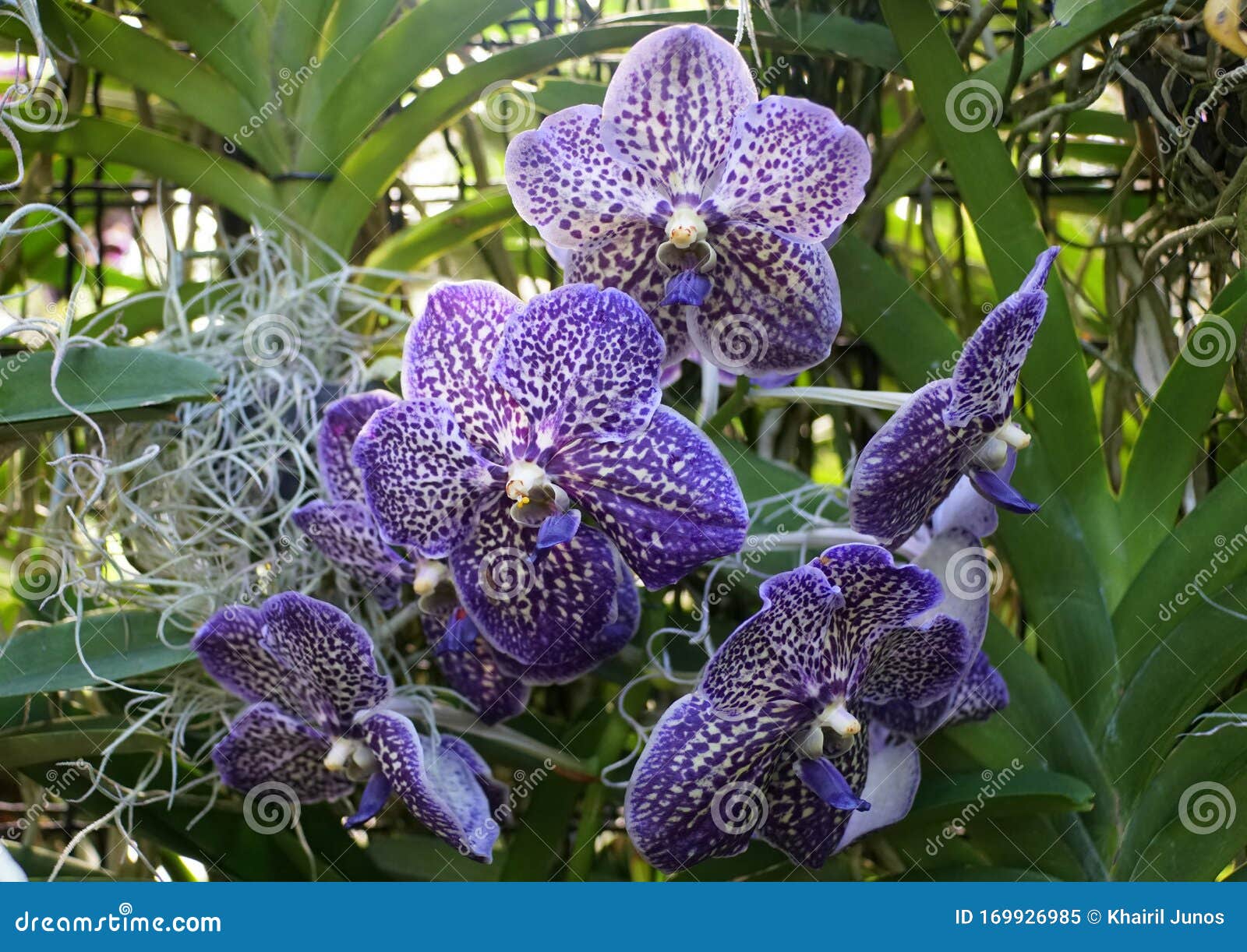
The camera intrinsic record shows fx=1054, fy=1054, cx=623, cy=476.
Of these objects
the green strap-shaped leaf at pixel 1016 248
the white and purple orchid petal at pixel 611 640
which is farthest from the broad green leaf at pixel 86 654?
the green strap-shaped leaf at pixel 1016 248

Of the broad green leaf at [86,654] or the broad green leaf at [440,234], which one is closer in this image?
the broad green leaf at [86,654]

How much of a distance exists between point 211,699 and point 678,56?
0.57 m

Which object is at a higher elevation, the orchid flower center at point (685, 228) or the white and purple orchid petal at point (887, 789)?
Answer: the orchid flower center at point (685, 228)

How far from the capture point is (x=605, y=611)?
0.64 meters

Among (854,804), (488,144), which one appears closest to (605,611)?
(854,804)

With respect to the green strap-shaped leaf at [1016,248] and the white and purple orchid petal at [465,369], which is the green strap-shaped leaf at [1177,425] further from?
the white and purple orchid petal at [465,369]

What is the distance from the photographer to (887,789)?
2.33 ft

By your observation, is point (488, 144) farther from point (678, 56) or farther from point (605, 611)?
point (605, 611)

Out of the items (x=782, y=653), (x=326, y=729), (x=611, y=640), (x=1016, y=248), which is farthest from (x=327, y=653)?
(x=1016, y=248)

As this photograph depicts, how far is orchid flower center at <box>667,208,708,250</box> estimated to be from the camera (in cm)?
62

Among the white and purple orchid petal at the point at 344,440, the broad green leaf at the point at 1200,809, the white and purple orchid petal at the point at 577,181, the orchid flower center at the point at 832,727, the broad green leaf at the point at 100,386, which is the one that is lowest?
the broad green leaf at the point at 1200,809

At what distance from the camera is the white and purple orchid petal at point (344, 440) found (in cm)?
70

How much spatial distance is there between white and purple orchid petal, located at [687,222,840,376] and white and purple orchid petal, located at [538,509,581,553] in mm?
153

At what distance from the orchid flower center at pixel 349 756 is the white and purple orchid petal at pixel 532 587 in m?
0.12
